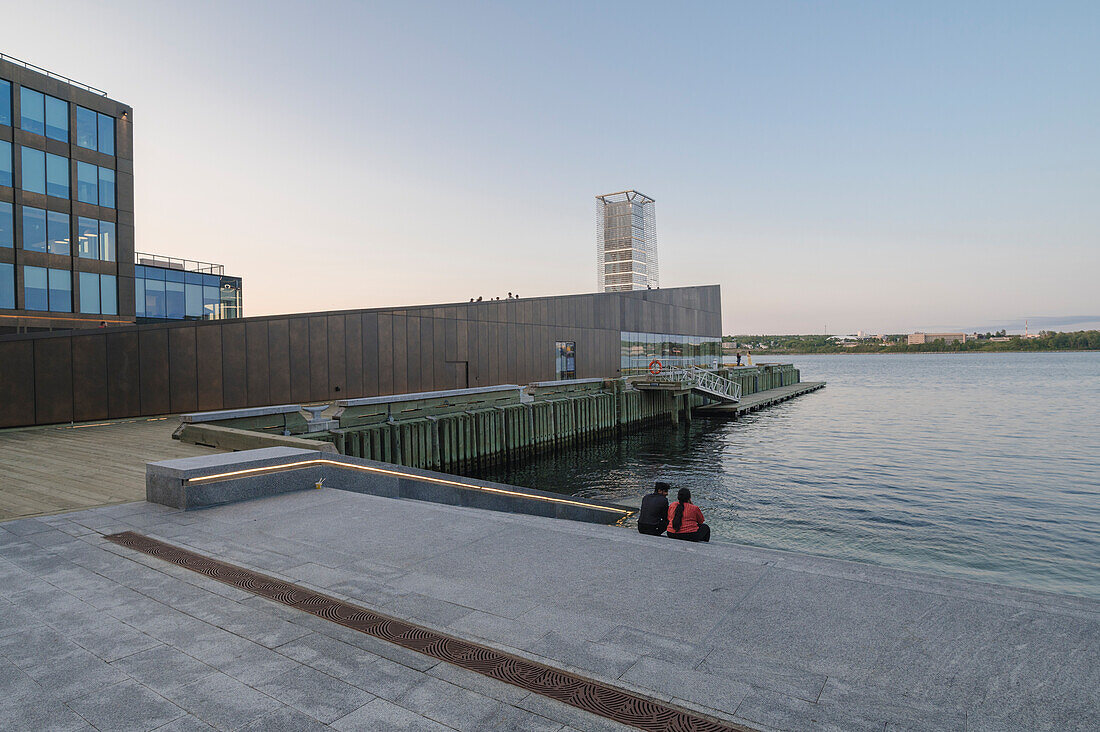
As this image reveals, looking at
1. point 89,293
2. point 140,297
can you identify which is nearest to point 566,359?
point 89,293

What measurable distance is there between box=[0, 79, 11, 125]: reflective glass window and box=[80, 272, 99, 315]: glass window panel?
8705mm

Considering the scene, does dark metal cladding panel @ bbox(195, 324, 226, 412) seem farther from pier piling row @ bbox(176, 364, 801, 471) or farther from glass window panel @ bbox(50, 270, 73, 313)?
glass window panel @ bbox(50, 270, 73, 313)

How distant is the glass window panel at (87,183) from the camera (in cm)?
3588

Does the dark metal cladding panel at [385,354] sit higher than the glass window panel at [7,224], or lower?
lower

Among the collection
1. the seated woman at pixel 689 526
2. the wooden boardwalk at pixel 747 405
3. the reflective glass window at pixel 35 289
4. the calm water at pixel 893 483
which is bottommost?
the calm water at pixel 893 483

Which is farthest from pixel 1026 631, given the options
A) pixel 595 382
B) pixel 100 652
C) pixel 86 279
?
pixel 86 279

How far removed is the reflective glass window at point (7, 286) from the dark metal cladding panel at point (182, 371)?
1897 centimetres

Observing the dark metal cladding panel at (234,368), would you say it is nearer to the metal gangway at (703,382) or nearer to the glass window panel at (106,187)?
the glass window panel at (106,187)

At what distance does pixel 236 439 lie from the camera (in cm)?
1373

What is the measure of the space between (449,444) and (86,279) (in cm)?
2775

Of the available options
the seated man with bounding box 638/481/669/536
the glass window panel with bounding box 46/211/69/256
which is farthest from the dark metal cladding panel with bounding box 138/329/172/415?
the glass window panel with bounding box 46/211/69/256

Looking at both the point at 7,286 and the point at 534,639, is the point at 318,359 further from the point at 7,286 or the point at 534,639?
the point at 534,639

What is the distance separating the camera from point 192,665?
14.3ft

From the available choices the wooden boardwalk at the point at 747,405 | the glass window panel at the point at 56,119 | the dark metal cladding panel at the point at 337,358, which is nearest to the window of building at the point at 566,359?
the wooden boardwalk at the point at 747,405
